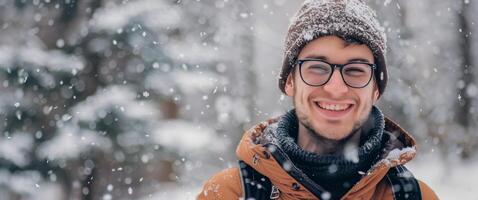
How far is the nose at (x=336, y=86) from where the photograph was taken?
2541 mm

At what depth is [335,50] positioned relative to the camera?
104 inches

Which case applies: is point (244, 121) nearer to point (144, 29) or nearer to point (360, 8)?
point (144, 29)

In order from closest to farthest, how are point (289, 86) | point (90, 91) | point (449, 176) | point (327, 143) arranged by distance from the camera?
1. point (327, 143)
2. point (289, 86)
3. point (90, 91)
4. point (449, 176)

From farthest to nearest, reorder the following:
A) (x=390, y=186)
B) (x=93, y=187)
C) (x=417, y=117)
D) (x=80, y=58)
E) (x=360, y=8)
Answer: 1. (x=417, y=117)
2. (x=93, y=187)
3. (x=80, y=58)
4. (x=360, y=8)
5. (x=390, y=186)

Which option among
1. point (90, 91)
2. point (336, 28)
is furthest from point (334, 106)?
point (90, 91)

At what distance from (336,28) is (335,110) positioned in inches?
16.7

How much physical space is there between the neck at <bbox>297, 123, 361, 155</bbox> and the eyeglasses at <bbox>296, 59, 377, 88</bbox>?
248mm

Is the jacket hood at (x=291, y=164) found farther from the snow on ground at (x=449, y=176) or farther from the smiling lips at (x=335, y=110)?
the snow on ground at (x=449, y=176)

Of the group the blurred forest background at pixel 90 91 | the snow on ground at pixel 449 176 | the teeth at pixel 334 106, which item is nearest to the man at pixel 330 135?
the teeth at pixel 334 106

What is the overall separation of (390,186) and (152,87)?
5507 mm

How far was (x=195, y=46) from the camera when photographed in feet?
28.7

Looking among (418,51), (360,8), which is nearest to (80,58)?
(360,8)

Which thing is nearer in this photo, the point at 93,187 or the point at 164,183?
the point at 93,187

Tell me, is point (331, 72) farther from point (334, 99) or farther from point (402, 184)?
point (402, 184)
